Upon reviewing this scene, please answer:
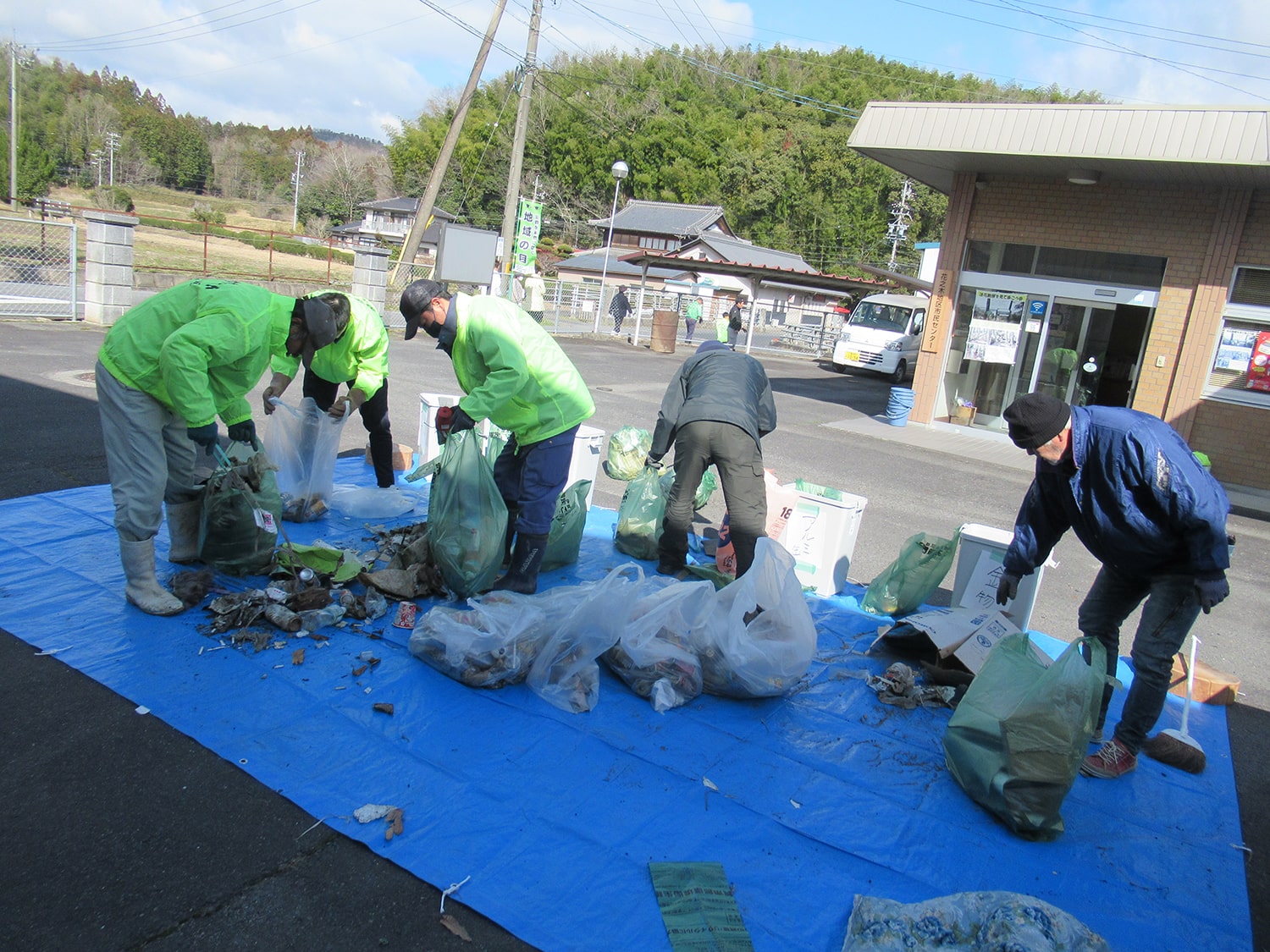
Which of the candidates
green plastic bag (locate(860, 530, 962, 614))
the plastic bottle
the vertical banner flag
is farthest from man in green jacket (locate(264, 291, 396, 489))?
the vertical banner flag

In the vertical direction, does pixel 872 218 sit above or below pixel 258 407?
above

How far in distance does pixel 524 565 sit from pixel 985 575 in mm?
2412

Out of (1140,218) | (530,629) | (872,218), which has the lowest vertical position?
(530,629)

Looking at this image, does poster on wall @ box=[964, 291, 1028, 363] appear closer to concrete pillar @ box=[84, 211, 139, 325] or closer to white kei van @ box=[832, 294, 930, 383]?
white kei van @ box=[832, 294, 930, 383]

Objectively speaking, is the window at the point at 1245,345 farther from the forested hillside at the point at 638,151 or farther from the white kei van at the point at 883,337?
the forested hillside at the point at 638,151

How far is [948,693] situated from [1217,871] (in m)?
1.09

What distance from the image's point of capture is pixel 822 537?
486 centimetres

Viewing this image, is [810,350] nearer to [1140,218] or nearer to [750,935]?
[1140,218]

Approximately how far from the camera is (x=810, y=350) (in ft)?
94.9

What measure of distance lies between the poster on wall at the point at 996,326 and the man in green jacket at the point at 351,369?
9.69 m

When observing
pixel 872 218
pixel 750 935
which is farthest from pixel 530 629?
pixel 872 218

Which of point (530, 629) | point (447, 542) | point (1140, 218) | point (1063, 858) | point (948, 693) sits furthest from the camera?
point (1140, 218)

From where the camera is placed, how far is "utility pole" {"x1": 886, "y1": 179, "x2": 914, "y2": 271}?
4956 cm

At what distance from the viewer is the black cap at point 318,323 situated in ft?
12.6
